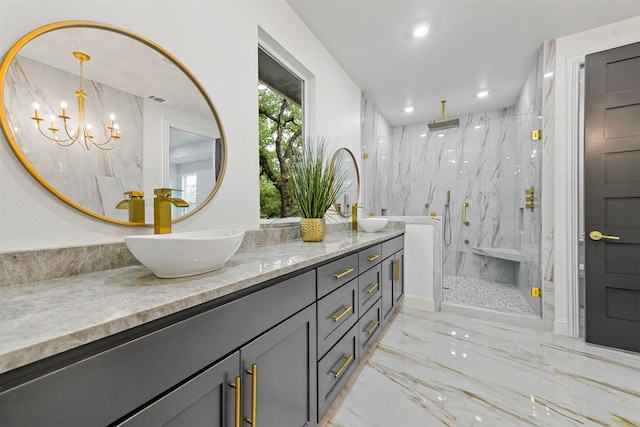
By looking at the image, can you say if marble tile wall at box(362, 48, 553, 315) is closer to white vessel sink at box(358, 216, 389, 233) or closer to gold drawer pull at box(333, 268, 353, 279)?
white vessel sink at box(358, 216, 389, 233)

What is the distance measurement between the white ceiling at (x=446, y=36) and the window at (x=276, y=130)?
0.49 metres

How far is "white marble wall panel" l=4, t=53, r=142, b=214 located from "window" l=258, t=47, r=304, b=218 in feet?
2.68

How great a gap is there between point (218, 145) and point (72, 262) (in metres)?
0.77

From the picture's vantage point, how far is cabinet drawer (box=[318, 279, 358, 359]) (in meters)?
1.13

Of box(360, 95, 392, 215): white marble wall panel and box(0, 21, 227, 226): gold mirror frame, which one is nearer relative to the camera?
box(0, 21, 227, 226): gold mirror frame

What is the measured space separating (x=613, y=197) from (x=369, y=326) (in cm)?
200

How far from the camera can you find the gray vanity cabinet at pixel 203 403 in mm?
520

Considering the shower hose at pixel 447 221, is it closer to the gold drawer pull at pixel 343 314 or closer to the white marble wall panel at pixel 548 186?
the white marble wall panel at pixel 548 186

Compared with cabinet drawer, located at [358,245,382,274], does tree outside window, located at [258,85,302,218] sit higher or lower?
higher

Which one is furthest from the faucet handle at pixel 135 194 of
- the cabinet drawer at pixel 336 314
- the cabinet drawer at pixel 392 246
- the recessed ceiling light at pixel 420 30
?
the recessed ceiling light at pixel 420 30

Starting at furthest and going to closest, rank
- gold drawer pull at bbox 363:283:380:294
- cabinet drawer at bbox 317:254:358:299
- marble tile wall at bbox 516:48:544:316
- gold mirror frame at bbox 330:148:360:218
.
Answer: gold mirror frame at bbox 330:148:360:218 < marble tile wall at bbox 516:48:544:316 < gold drawer pull at bbox 363:283:380:294 < cabinet drawer at bbox 317:254:358:299

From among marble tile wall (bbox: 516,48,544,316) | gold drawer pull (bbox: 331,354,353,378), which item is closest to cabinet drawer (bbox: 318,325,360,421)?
gold drawer pull (bbox: 331,354,353,378)

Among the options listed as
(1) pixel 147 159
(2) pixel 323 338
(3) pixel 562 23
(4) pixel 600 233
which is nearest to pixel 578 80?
(3) pixel 562 23

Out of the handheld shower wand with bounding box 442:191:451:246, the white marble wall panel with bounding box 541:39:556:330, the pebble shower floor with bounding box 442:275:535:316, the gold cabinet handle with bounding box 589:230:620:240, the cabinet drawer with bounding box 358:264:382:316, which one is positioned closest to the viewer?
the cabinet drawer with bounding box 358:264:382:316
